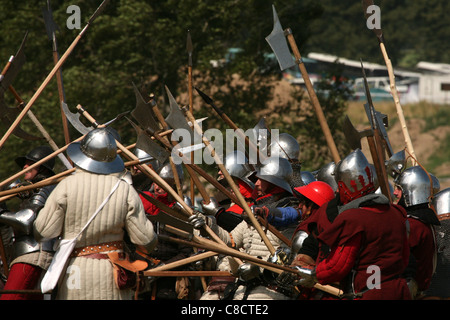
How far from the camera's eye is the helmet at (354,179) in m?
5.39

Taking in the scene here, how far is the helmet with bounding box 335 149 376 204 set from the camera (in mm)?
5391

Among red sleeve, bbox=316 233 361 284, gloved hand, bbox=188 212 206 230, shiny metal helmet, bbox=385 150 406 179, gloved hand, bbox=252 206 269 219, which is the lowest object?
red sleeve, bbox=316 233 361 284

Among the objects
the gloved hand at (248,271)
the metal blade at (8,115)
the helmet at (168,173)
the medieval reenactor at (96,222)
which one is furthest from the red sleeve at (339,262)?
the metal blade at (8,115)

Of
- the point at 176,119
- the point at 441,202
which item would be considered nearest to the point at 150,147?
the point at 176,119

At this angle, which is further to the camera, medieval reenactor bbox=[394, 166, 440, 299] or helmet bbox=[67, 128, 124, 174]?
medieval reenactor bbox=[394, 166, 440, 299]

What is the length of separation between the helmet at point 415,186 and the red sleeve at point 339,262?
1.57 meters

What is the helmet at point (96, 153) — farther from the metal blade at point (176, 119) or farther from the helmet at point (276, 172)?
the helmet at point (276, 172)

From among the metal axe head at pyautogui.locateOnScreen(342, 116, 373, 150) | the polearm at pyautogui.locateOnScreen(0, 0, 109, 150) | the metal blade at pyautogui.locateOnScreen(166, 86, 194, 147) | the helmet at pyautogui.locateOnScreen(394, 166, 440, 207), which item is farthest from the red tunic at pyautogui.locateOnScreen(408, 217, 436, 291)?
the polearm at pyautogui.locateOnScreen(0, 0, 109, 150)

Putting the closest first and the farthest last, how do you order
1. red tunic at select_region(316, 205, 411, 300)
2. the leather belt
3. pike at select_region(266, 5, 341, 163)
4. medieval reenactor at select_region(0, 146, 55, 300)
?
red tunic at select_region(316, 205, 411, 300)
the leather belt
medieval reenactor at select_region(0, 146, 55, 300)
pike at select_region(266, 5, 341, 163)

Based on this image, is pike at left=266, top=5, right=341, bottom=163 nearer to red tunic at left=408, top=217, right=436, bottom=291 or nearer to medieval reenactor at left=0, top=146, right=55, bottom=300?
red tunic at left=408, top=217, right=436, bottom=291
